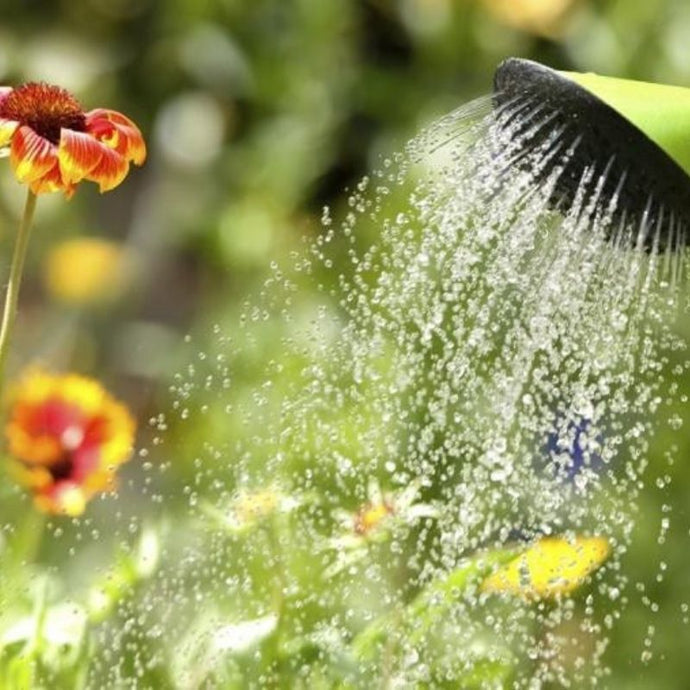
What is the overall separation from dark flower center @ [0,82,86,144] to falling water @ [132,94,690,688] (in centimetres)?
29

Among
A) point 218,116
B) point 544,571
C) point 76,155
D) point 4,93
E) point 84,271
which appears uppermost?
point 218,116

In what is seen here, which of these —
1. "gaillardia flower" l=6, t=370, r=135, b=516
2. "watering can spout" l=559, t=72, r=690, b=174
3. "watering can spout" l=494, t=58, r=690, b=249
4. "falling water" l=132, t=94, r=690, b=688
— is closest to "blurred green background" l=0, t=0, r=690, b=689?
"falling water" l=132, t=94, r=690, b=688

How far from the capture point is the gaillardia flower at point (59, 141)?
143 cm

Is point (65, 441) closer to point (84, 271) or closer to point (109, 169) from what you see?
point (109, 169)

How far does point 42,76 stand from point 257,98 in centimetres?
34

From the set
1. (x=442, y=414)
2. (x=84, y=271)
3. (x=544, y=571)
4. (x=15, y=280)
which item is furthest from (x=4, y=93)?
(x=84, y=271)

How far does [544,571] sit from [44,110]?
2.15ft

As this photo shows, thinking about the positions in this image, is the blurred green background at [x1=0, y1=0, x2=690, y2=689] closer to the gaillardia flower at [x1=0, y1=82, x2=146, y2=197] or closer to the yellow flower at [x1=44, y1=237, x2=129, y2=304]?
the yellow flower at [x1=44, y1=237, x2=129, y2=304]

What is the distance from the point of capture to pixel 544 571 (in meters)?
1.80

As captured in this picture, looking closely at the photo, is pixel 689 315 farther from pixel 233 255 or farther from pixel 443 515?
pixel 233 255

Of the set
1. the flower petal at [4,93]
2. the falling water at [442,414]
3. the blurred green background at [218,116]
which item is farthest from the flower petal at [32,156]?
the blurred green background at [218,116]

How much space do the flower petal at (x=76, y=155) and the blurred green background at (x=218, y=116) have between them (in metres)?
1.11

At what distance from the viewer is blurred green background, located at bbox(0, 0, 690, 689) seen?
2738mm

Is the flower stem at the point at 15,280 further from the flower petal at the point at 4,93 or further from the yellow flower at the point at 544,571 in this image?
the yellow flower at the point at 544,571
